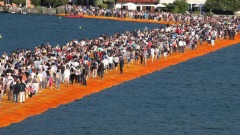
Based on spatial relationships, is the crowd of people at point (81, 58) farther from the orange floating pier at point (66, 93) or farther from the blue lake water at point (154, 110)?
the blue lake water at point (154, 110)

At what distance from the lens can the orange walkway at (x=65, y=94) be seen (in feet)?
219

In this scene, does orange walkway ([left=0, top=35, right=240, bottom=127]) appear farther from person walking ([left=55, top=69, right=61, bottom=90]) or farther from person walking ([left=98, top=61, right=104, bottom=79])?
person walking ([left=98, top=61, right=104, bottom=79])

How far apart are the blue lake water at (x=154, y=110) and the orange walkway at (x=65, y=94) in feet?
2.34

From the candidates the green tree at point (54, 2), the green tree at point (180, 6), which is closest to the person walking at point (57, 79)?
the green tree at point (180, 6)

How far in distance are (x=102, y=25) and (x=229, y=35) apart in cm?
3510

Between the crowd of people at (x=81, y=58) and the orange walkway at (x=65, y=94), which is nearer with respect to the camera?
the orange walkway at (x=65, y=94)

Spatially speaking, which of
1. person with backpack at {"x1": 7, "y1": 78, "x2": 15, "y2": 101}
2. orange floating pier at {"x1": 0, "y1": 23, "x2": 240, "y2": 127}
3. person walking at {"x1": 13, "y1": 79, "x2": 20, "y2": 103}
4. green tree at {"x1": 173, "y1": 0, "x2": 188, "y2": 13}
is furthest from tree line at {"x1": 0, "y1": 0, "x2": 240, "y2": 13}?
person walking at {"x1": 13, "y1": 79, "x2": 20, "y2": 103}

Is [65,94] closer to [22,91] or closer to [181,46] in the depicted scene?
[22,91]

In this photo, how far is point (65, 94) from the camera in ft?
246

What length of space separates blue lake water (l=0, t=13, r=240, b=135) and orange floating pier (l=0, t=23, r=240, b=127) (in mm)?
709

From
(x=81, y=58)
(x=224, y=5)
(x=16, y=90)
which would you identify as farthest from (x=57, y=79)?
(x=224, y=5)

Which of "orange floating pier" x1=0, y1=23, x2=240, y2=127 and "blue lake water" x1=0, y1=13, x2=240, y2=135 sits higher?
"orange floating pier" x1=0, y1=23, x2=240, y2=127

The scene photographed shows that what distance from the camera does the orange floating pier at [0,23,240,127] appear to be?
66.9m

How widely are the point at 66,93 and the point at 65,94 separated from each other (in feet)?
1.27
